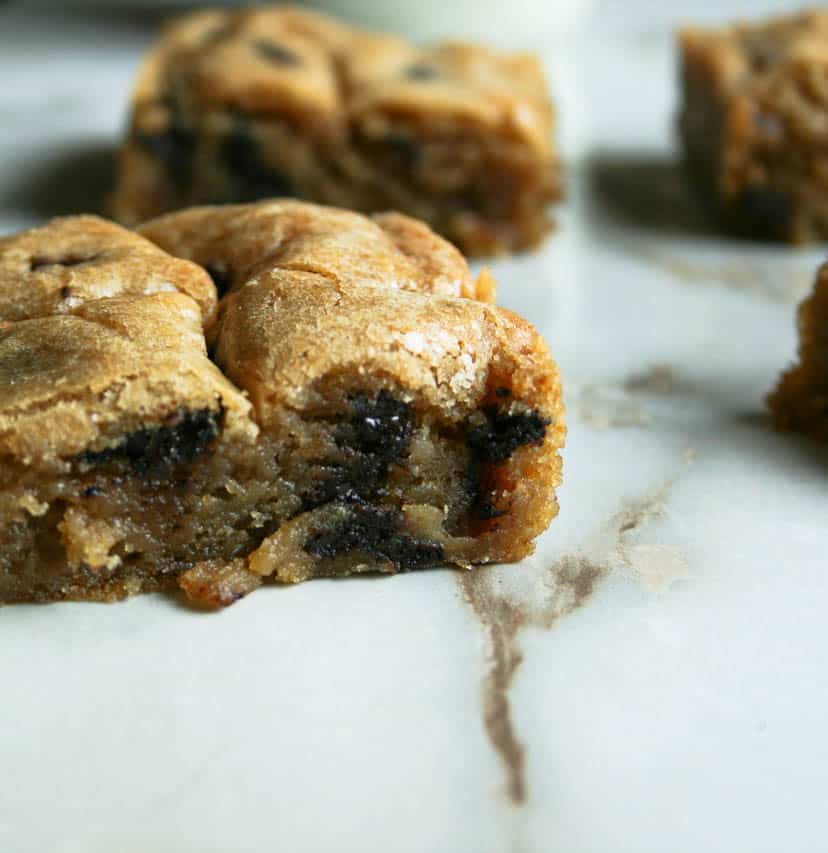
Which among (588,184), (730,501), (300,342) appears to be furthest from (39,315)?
(588,184)

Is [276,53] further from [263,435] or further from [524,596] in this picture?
[524,596]

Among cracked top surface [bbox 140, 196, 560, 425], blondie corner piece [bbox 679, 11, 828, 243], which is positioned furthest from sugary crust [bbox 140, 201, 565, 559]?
blondie corner piece [bbox 679, 11, 828, 243]

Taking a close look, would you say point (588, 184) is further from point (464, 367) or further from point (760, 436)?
point (464, 367)

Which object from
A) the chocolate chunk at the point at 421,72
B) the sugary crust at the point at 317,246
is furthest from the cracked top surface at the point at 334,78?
the sugary crust at the point at 317,246

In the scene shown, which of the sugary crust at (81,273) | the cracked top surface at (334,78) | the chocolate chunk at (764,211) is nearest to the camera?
the sugary crust at (81,273)

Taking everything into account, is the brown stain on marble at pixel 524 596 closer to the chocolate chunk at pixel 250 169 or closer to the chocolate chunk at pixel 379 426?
the chocolate chunk at pixel 379 426

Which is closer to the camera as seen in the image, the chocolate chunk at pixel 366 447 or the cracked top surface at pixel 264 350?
the cracked top surface at pixel 264 350
